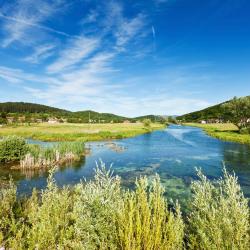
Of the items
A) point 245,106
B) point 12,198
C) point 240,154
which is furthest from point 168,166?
point 245,106

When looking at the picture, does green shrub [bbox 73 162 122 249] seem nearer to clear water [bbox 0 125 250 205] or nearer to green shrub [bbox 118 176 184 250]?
green shrub [bbox 118 176 184 250]

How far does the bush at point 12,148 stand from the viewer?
34688mm

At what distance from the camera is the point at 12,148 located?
35.3 m

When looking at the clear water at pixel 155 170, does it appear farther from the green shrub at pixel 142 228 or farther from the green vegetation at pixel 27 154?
the green shrub at pixel 142 228

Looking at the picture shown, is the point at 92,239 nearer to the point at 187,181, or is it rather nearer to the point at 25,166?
the point at 187,181

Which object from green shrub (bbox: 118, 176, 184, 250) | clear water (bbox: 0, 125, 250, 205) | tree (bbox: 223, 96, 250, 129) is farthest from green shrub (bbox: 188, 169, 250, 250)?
tree (bbox: 223, 96, 250, 129)

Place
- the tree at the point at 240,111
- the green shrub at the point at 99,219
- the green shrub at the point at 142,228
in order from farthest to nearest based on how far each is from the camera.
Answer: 1. the tree at the point at 240,111
2. the green shrub at the point at 99,219
3. the green shrub at the point at 142,228

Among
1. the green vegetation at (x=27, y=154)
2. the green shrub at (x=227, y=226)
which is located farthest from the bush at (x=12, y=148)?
the green shrub at (x=227, y=226)

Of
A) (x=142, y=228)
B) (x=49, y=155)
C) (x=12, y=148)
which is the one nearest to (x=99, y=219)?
(x=142, y=228)

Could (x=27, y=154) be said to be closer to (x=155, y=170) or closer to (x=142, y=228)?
(x=155, y=170)

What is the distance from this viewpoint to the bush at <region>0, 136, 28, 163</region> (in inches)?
1366

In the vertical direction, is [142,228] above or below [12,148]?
above

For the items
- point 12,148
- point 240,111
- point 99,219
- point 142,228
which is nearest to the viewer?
point 142,228

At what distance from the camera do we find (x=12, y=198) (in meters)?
13.4
